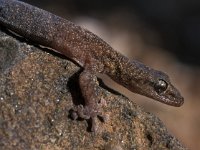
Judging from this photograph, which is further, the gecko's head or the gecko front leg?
the gecko's head

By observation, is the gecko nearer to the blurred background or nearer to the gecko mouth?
the gecko mouth

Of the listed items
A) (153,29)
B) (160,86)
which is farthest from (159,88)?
(153,29)

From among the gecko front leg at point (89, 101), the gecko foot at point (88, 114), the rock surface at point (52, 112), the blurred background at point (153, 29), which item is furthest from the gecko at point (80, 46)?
the blurred background at point (153, 29)

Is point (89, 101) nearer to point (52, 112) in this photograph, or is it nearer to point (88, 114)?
point (88, 114)

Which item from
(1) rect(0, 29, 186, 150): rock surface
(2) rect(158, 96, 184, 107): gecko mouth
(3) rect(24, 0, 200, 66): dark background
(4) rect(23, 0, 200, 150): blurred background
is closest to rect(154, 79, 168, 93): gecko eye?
(2) rect(158, 96, 184, 107): gecko mouth

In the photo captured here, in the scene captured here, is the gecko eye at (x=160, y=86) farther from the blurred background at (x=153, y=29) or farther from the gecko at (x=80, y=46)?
the blurred background at (x=153, y=29)

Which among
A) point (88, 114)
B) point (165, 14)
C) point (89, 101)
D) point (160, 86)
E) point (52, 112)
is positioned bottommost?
point (52, 112)
